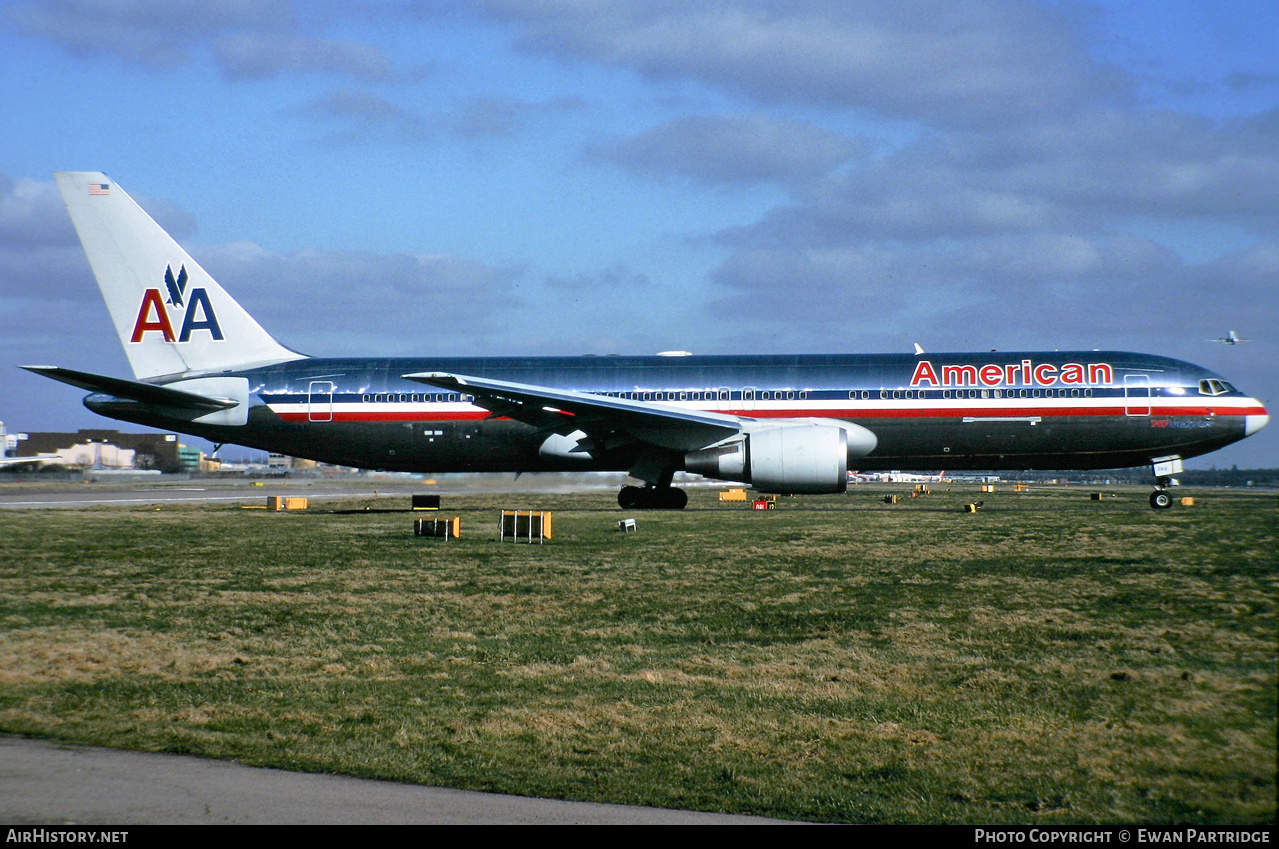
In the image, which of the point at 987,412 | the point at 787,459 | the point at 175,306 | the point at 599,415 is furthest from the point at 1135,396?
the point at 175,306

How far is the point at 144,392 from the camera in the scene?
92.5ft

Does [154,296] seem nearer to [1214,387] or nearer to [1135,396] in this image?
[1135,396]

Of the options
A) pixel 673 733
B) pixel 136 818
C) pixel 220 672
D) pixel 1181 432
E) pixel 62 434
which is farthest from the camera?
pixel 62 434

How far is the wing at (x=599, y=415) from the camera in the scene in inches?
1004

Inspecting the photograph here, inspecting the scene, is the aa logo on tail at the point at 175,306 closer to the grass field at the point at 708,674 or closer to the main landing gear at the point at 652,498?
the main landing gear at the point at 652,498

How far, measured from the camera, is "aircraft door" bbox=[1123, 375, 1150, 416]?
91.8 ft

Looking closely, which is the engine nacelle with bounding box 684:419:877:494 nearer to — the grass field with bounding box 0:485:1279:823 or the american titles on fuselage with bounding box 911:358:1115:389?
the american titles on fuselage with bounding box 911:358:1115:389

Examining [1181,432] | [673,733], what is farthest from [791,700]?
[1181,432]

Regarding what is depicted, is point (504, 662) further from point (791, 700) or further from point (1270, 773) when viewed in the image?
point (1270, 773)

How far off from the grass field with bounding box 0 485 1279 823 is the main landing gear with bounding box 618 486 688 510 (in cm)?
1288

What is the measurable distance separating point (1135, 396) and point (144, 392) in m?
29.1

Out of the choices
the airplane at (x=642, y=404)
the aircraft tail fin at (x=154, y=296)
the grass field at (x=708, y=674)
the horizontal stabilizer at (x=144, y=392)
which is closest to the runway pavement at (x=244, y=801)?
the grass field at (x=708, y=674)

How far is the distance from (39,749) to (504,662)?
3660 millimetres
